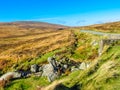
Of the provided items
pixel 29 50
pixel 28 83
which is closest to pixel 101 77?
pixel 28 83

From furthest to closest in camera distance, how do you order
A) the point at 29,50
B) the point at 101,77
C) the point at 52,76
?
the point at 29,50 < the point at 52,76 < the point at 101,77

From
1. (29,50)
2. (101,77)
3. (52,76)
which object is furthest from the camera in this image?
(29,50)

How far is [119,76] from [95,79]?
60.1 inches

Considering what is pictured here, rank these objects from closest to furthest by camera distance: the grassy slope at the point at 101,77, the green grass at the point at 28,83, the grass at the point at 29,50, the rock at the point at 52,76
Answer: the grassy slope at the point at 101,77
the green grass at the point at 28,83
the rock at the point at 52,76
the grass at the point at 29,50

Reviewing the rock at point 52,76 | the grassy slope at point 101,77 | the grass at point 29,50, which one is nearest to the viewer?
the grassy slope at point 101,77

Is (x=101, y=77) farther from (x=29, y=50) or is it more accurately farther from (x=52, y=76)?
(x=29, y=50)

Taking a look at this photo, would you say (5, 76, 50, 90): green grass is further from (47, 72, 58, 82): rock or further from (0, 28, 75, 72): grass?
(0, 28, 75, 72): grass

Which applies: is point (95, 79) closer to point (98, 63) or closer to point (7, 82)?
point (98, 63)

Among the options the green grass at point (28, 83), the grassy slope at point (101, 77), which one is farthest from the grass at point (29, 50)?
the grassy slope at point (101, 77)

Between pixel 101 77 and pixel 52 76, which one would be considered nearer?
pixel 101 77

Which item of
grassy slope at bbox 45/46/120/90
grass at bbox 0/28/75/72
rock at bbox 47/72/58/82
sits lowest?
grass at bbox 0/28/75/72

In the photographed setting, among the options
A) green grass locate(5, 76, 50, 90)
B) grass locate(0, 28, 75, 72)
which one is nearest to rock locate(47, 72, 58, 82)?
green grass locate(5, 76, 50, 90)

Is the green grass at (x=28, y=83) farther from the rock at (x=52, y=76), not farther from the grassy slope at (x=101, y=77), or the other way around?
the grassy slope at (x=101, y=77)

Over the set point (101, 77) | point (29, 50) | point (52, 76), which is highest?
point (101, 77)
